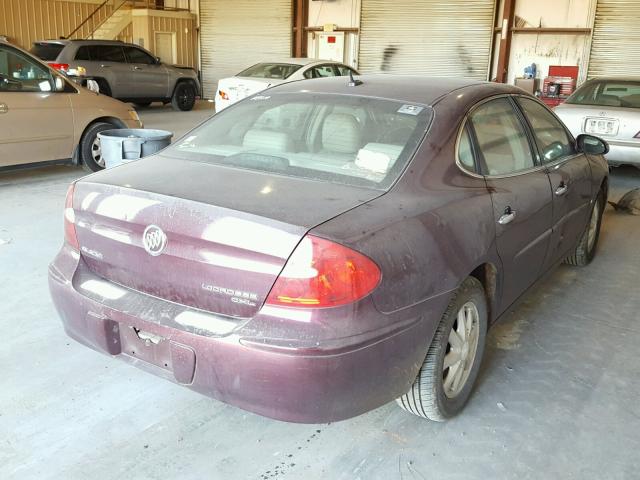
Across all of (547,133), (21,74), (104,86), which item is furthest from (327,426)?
(104,86)

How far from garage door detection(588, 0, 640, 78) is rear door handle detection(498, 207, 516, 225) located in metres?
13.8

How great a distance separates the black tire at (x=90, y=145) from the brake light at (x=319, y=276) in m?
6.10

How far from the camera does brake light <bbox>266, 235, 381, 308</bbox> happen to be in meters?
2.00

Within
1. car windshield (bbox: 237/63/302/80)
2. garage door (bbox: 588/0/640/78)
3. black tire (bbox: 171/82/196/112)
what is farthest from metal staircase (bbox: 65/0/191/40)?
garage door (bbox: 588/0/640/78)

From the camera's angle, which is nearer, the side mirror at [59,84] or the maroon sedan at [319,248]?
the maroon sedan at [319,248]

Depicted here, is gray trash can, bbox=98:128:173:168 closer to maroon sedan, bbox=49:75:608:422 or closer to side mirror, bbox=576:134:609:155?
maroon sedan, bbox=49:75:608:422

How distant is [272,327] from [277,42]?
1834 cm

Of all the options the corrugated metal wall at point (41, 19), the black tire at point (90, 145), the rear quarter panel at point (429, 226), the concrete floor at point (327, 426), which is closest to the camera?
the rear quarter panel at point (429, 226)

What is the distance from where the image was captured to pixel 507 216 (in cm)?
287

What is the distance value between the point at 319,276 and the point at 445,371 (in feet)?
3.40

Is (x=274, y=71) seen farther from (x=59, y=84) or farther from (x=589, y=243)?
(x=589, y=243)

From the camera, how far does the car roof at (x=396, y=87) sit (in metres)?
2.96

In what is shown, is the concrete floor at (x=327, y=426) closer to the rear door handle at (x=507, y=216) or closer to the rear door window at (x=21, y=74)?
the rear door handle at (x=507, y=216)

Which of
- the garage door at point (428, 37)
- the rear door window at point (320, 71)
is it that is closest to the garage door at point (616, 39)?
the garage door at point (428, 37)
